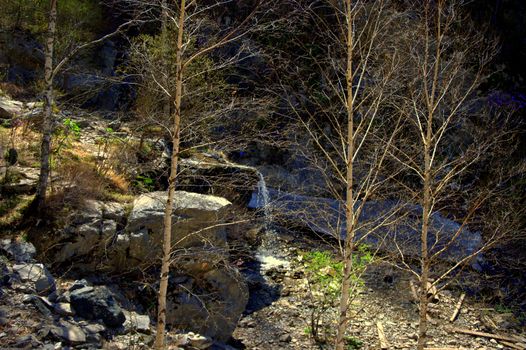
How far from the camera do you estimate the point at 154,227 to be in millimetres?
7988

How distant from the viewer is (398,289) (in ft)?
38.5

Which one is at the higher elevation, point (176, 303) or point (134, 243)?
point (134, 243)

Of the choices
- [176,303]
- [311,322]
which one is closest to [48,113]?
[176,303]

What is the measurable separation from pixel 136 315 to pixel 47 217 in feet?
6.99

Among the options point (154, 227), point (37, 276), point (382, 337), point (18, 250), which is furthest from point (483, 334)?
point (18, 250)

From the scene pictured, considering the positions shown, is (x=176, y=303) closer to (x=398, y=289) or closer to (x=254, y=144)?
(x=398, y=289)

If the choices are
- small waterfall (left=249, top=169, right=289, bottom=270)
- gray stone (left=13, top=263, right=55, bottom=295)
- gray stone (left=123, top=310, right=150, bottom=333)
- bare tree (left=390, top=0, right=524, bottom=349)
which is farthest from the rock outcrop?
→ gray stone (left=13, top=263, right=55, bottom=295)

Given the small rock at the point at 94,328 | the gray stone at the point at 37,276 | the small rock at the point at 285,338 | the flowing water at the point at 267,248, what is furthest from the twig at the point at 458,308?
the gray stone at the point at 37,276

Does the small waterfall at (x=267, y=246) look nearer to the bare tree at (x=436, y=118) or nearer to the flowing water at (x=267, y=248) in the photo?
the flowing water at (x=267, y=248)

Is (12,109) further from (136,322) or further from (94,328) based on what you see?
(94,328)

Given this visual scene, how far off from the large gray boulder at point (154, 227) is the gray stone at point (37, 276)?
1.39 meters

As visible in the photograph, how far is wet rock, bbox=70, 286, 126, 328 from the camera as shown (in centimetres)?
626

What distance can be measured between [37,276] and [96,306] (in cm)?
91

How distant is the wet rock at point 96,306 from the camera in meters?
6.26
